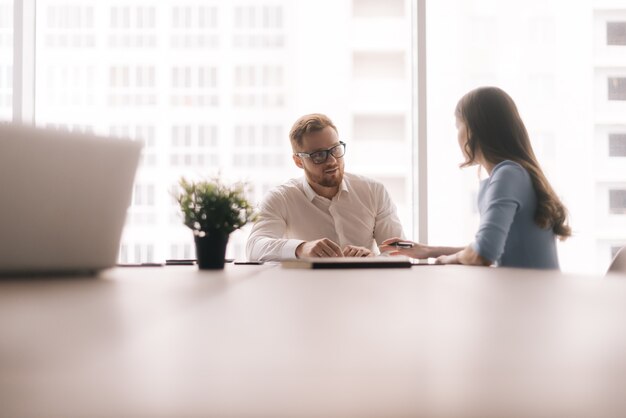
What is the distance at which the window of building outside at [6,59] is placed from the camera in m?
3.73

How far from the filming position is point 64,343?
43 centimetres

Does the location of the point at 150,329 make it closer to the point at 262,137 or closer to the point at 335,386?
the point at 335,386

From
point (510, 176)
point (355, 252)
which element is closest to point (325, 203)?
point (355, 252)

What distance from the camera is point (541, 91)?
385 cm

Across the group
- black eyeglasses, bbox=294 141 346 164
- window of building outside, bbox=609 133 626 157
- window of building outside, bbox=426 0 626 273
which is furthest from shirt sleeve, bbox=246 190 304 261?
window of building outside, bbox=609 133 626 157

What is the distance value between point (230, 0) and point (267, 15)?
0.90 feet

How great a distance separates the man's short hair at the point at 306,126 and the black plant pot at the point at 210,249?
4.31ft

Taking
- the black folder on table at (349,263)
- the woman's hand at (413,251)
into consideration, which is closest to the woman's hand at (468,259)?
the woman's hand at (413,251)

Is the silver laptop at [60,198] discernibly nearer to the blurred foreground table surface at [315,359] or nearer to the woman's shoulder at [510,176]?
the blurred foreground table surface at [315,359]

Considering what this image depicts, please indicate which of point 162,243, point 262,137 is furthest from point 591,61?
point 162,243

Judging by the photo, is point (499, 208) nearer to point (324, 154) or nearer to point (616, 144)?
point (324, 154)

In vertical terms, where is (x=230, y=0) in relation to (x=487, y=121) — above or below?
above

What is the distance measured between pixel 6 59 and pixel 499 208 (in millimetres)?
3281

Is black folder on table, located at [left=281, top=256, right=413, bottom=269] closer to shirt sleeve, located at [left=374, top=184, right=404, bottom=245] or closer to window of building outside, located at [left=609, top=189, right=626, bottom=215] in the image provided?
shirt sleeve, located at [left=374, top=184, right=404, bottom=245]
